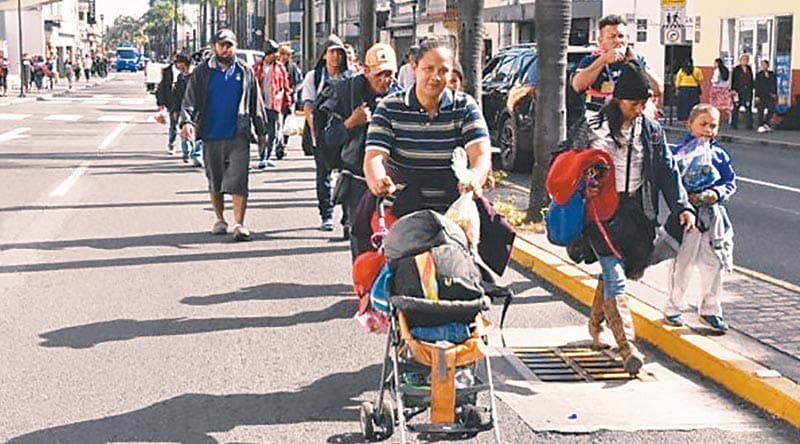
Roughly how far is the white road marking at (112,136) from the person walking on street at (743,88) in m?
14.3

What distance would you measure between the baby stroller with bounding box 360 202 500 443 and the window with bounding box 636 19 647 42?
32.2m

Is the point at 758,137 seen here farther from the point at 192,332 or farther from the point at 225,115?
the point at 192,332

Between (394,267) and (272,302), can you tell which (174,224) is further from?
(394,267)

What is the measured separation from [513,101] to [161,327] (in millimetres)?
9839

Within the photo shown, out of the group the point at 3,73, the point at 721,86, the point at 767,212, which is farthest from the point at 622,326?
the point at 3,73

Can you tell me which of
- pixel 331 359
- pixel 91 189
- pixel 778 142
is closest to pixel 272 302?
pixel 331 359

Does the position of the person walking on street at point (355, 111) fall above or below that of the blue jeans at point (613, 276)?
above

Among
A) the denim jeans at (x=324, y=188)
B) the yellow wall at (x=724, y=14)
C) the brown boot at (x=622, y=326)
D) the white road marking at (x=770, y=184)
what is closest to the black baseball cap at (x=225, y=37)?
the denim jeans at (x=324, y=188)

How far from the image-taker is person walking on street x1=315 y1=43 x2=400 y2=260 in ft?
27.5

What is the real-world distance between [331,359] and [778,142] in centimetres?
1933

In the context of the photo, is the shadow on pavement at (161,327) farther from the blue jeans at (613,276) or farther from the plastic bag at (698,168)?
the plastic bag at (698,168)

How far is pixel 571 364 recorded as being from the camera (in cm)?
724

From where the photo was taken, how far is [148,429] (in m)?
5.98

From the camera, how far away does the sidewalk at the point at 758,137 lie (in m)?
24.5
